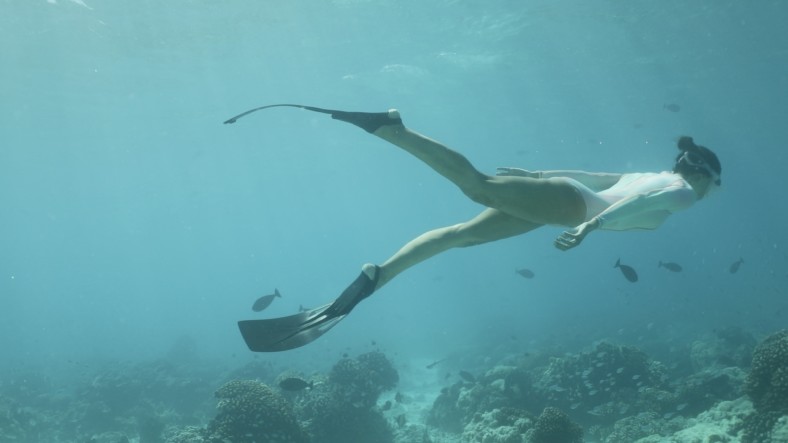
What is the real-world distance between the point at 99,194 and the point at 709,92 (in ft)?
224

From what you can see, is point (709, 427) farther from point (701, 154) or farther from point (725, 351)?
point (725, 351)

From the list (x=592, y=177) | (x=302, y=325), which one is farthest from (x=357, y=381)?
(x=592, y=177)

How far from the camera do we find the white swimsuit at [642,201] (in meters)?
4.07

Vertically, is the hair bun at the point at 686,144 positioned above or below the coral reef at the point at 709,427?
above

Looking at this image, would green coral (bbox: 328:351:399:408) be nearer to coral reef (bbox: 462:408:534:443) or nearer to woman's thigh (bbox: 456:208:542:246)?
coral reef (bbox: 462:408:534:443)

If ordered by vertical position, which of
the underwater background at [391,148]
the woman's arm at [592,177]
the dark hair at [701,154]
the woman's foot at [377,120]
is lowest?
the underwater background at [391,148]

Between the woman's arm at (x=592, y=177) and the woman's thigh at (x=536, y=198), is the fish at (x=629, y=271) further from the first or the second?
the woman's thigh at (x=536, y=198)

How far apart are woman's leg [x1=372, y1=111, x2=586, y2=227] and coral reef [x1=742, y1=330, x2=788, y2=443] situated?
17.1ft

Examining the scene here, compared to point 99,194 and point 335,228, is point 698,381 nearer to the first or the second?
point 99,194

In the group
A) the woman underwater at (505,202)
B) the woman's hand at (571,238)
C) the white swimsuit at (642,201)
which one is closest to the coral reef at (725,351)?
the woman underwater at (505,202)

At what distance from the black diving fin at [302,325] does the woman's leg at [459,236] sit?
26 centimetres

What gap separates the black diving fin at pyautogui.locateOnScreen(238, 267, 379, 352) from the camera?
15.5ft

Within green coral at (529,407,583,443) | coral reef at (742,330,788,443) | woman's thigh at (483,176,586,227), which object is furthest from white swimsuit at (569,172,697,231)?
green coral at (529,407,583,443)

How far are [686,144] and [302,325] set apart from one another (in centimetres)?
412
